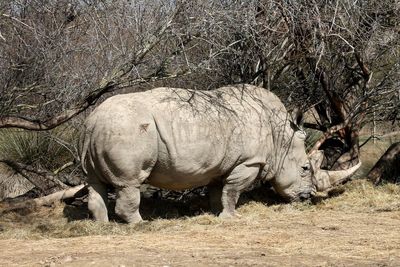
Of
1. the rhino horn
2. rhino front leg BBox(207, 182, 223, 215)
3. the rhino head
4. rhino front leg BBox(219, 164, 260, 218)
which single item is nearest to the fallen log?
rhino front leg BBox(207, 182, 223, 215)

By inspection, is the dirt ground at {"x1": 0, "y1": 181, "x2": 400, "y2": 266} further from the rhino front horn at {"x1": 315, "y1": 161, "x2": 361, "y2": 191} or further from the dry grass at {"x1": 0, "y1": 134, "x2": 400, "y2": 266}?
the rhino front horn at {"x1": 315, "y1": 161, "x2": 361, "y2": 191}

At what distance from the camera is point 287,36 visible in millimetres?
11383

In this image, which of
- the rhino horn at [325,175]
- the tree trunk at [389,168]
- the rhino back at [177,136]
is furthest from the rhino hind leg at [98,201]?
the tree trunk at [389,168]

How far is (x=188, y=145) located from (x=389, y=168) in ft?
12.9

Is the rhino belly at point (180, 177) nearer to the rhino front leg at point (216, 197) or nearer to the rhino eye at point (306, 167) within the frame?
the rhino front leg at point (216, 197)

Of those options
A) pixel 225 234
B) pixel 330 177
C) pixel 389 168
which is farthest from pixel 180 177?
pixel 389 168

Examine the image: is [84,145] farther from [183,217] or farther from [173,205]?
[173,205]

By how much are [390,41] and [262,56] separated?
1796 mm

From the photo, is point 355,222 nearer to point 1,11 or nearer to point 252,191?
point 252,191

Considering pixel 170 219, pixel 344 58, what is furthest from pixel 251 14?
pixel 170 219

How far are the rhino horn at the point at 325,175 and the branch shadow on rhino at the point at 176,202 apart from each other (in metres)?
0.16

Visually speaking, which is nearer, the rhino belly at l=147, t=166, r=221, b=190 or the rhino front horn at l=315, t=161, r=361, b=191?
the rhino belly at l=147, t=166, r=221, b=190

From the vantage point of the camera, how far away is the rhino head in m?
11.0

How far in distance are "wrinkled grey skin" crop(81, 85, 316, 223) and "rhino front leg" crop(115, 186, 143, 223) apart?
1 centimetres
